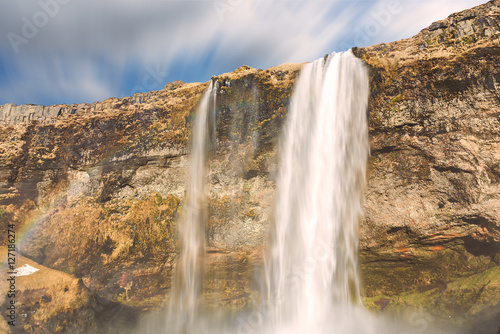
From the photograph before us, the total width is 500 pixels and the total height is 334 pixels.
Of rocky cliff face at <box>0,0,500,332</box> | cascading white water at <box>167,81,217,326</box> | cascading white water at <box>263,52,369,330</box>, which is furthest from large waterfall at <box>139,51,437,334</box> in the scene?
cascading white water at <box>167,81,217,326</box>

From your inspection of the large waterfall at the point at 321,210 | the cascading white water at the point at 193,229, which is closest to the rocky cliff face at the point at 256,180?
the cascading white water at the point at 193,229

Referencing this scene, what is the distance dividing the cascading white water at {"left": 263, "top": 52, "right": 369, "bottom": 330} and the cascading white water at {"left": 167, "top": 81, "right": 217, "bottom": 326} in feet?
12.8

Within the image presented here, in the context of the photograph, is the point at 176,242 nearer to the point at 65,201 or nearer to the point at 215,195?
the point at 215,195

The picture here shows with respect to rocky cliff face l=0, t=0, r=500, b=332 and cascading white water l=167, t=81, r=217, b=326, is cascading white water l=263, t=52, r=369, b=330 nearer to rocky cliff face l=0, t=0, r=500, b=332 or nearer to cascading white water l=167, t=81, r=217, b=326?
rocky cliff face l=0, t=0, r=500, b=332

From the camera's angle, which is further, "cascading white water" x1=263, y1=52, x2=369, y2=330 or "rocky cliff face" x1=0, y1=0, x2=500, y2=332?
"cascading white water" x1=263, y1=52, x2=369, y2=330

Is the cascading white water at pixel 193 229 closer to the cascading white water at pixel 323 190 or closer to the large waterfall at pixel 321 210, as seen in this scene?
the large waterfall at pixel 321 210

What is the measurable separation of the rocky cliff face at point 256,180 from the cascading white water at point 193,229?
42 cm

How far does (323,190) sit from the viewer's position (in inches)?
416

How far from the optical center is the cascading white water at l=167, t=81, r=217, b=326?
12.2 metres

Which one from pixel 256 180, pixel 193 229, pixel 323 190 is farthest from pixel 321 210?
pixel 193 229

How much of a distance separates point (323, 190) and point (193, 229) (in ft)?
21.1

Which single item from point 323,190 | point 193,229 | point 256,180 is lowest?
point 193,229

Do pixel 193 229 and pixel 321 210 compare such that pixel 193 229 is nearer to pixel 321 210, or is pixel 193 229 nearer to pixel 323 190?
pixel 321 210

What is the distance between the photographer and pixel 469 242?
31.6 feet
